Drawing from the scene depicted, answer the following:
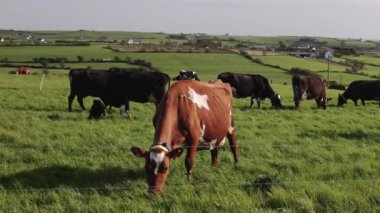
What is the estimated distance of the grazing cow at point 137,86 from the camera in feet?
62.6

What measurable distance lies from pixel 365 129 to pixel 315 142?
338 centimetres

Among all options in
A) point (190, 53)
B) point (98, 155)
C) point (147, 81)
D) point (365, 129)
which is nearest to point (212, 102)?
point (98, 155)

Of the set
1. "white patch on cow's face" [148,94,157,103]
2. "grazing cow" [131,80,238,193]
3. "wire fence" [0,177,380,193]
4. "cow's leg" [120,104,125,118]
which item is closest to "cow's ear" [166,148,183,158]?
"grazing cow" [131,80,238,193]

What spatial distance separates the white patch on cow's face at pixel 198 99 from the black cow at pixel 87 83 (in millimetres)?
11426

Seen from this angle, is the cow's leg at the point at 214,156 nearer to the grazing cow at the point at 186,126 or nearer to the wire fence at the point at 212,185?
the grazing cow at the point at 186,126

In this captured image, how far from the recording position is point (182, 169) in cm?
952

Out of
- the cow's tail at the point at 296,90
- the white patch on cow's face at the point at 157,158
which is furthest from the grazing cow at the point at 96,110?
the cow's tail at the point at 296,90

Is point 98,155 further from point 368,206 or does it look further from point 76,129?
point 368,206

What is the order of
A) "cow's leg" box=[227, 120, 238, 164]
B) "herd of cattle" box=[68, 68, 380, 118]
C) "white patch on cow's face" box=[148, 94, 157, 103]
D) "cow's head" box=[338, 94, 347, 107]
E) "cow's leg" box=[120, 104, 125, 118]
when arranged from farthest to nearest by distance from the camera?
"cow's head" box=[338, 94, 347, 107] → "white patch on cow's face" box=[148, 94, 157, 103] → "herd of cattle" box=[68, 68, 380, 118] → "cow's leg" box=[120, 104, 125, 118] → "cow's leg" box=[227, 120, 238, 164]

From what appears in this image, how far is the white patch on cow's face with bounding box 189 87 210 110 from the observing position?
29.4 ft

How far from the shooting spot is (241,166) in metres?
9.85

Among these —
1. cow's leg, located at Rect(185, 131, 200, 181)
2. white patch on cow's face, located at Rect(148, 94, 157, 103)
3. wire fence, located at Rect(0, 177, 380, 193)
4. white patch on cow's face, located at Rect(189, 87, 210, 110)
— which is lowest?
wire fence, located at Rect(0, 177, 380, 193)

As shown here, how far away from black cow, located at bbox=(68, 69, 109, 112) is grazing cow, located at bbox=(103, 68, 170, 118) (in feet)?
2.36

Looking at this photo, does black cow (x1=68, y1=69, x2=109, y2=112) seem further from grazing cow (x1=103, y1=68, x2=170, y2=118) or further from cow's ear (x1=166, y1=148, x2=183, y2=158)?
cow's ear (x1=166, y1=148, x2=183, y2=158)
